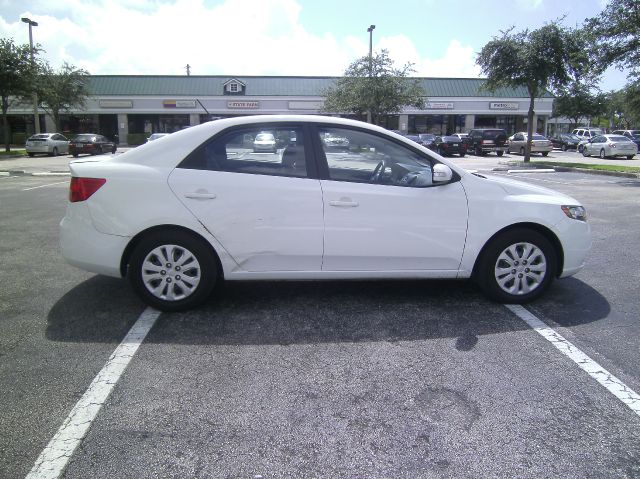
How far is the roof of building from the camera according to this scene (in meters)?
45.7

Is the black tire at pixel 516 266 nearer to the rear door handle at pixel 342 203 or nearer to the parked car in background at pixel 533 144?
the rear door handle at pixel 342 203

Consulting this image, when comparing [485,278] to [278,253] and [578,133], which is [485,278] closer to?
[278,253]

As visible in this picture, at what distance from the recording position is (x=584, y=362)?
140 inches

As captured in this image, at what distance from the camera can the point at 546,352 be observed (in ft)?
12.1

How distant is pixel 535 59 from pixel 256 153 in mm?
23139

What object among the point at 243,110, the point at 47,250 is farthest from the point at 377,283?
the point at 243,110

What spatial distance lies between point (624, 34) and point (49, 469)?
21037mm

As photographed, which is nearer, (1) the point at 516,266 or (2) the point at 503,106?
(1) the point at 516,266

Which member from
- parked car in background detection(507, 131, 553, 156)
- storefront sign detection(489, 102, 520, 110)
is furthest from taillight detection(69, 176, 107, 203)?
storefront sign detection(489, 102, 520, 110)

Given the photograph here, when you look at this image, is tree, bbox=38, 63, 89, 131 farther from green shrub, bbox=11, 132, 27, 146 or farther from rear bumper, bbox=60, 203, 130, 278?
rear bumper, bbox=60, 203, 130, 278

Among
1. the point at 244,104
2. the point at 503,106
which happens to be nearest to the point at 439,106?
the point at 503,106

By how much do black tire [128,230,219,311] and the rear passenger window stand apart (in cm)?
66

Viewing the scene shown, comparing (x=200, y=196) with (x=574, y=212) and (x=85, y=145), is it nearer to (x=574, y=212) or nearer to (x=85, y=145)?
(x=574, y=212)

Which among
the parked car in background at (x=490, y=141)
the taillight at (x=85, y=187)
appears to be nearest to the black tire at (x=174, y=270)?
the taillight at (x=85, y=187)
